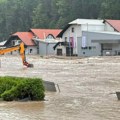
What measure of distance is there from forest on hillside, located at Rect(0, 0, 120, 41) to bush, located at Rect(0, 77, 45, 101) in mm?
65965

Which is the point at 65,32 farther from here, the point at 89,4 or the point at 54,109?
the point at 54,109

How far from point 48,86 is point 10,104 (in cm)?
463

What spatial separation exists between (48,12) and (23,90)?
85871 mm

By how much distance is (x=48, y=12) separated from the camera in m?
100

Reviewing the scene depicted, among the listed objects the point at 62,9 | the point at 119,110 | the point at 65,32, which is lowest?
the point at 119,110

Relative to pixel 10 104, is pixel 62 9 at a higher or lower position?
higher

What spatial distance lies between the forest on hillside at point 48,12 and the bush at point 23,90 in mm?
65965

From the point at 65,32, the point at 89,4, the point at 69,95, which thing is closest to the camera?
the point at 69,95

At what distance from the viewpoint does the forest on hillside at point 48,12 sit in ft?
270

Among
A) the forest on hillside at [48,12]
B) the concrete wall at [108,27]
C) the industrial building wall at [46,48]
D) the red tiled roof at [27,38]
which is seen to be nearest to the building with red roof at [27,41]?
the red tiled roof at [27,38]

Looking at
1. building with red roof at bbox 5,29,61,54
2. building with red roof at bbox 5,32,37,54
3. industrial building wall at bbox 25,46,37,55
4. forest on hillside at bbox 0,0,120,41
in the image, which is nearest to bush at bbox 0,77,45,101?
building with red roof at bbox 5,29,61,54

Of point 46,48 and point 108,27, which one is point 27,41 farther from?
point 108,27

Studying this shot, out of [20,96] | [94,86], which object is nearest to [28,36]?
[94,86]

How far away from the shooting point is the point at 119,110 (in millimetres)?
13570
